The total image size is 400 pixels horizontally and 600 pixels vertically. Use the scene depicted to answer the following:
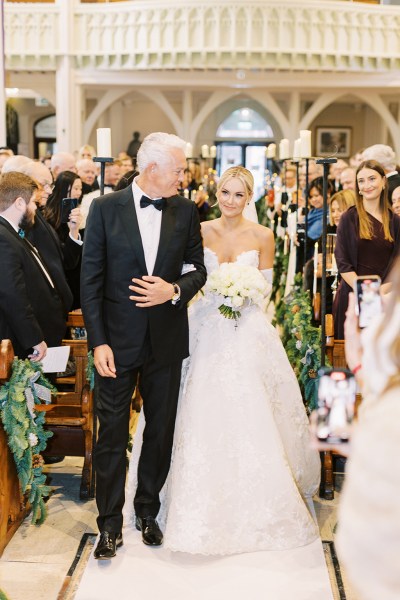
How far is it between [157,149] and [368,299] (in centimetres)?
172

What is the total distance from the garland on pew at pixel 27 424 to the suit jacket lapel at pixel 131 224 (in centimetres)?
84

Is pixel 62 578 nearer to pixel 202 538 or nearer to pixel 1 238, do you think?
pixel 202 538

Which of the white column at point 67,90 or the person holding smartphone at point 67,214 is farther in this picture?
the white column at point 67,90

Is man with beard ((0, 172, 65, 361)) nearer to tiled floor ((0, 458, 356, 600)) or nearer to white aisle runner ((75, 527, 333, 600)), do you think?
tiled floor ((0, 458, 356, 600))

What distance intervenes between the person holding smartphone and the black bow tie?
1697 millimetres

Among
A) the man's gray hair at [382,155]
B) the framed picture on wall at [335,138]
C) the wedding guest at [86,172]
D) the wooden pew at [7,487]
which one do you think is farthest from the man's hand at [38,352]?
the framed picture on wall at [335,138]

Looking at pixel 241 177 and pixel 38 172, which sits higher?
pixel 38 172

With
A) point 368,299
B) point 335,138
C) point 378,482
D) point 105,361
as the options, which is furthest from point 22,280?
Result: point 335,138

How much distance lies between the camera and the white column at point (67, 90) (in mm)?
16578

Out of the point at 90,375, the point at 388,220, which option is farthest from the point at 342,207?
the point at 90,375

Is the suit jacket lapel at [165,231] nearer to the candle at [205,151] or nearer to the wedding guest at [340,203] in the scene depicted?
the wedding guest at [340,203]

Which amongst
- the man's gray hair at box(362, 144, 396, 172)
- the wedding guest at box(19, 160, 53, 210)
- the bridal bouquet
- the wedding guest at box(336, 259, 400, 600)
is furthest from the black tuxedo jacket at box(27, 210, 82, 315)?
the wedding guest at box(336, 259, 400, 600)

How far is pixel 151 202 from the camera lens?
377cm

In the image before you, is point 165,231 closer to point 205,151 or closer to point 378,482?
point 378,482
